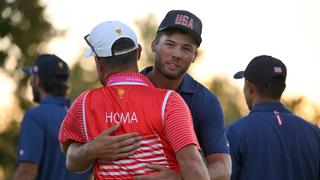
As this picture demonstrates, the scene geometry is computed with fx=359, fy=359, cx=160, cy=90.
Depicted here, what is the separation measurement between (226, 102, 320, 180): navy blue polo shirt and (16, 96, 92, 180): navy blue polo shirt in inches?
91.4

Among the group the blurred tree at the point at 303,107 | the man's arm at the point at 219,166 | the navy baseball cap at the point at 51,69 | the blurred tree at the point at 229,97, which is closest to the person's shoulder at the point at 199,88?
the man's arm at the point at 219,166

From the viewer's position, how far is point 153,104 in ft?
8.05

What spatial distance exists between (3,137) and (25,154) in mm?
12721

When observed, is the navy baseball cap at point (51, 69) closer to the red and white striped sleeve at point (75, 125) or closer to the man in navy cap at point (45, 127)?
the man in navy cap at point (45, 127)

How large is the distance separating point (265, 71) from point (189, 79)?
145cm

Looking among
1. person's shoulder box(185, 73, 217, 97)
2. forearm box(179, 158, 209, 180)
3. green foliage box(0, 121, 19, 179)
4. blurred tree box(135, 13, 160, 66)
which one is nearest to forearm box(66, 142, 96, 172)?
forearm box(179, 158, 209, 180)

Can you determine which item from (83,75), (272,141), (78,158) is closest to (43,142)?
(78,158)

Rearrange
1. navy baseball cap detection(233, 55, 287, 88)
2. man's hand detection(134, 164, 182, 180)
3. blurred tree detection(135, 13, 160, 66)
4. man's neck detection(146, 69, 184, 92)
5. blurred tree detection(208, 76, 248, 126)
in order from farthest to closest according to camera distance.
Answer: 1. blurred tree detection(208, 76, 248, 126)
2. blurred tree detection(135, 13, 160, 66)
3. navy baseball cap detection(233, 55, 287, 88)
4. man's neck detection(146, 69, 184, 92)
5. man's hand detection(134, 164, 182, 180)

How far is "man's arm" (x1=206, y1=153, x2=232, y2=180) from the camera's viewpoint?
9.55 ft

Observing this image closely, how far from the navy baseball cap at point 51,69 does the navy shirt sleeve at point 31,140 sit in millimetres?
661

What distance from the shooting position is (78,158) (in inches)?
106

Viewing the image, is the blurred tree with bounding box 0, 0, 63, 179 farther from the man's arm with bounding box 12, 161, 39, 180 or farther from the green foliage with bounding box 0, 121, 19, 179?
the man's arm with bounding box 12, 161, 39, 180

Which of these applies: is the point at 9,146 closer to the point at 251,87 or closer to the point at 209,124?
the point at 251,87

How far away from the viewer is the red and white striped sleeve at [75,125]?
8.54ft
